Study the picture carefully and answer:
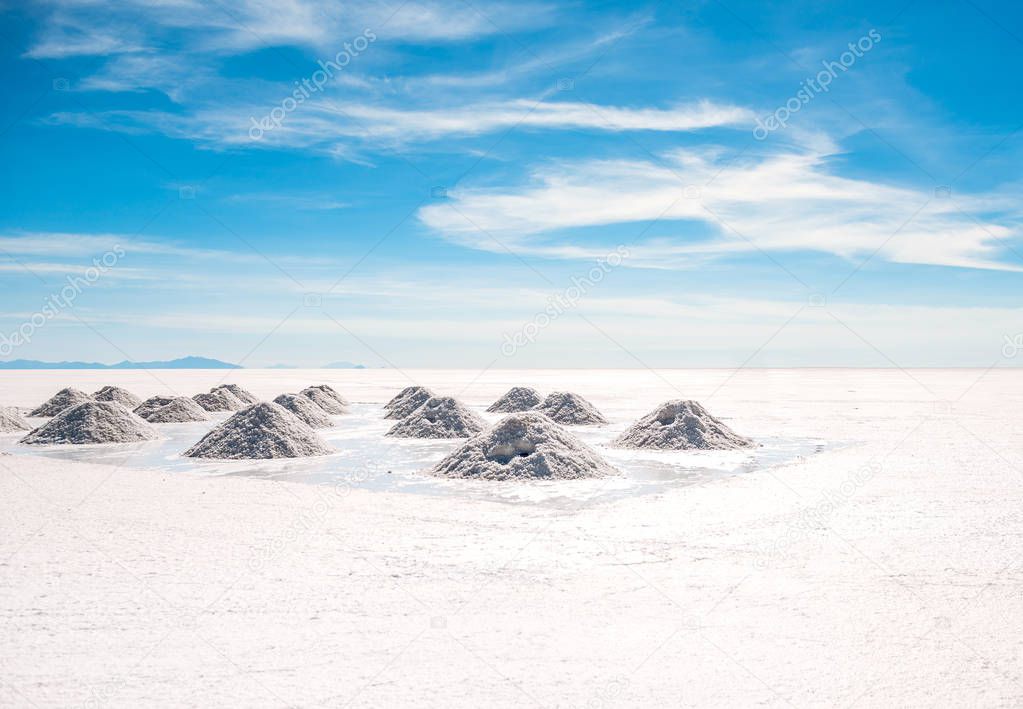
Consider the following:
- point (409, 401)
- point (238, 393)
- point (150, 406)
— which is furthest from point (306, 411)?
point (238, 393)

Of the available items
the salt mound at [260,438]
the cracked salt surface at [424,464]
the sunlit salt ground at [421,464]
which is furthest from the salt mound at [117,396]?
the salt mound at [260,438]

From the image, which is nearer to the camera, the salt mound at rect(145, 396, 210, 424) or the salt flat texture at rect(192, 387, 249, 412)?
the salt mound at rect(145, 396, 210, 424)

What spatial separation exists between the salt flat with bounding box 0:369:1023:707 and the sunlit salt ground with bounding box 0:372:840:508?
749mm

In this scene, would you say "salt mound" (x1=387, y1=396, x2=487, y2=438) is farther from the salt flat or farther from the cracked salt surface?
the salt flat

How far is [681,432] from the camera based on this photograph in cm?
1562

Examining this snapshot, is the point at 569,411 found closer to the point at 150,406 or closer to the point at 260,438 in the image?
the point at 260,438

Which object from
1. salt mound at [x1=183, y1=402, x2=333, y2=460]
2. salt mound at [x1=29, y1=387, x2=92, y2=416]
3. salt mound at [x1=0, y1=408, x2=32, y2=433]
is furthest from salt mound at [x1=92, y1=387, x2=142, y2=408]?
salt mound at [x1=183, y1=402, x2=333, y2=460]

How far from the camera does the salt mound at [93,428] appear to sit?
53.9 ft

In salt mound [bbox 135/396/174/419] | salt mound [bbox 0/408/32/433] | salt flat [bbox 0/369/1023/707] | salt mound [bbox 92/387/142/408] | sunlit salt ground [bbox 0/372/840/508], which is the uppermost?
salt mound [bbox 92/387/142/408]

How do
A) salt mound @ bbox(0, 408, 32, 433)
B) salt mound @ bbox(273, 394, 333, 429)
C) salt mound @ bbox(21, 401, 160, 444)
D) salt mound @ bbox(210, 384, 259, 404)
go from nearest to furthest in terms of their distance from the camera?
salt mound @ bbox(21, 401, 160, 444) → salt mound @ bbox(0, 408, 32, 433) → salt mound @ bbox(273, 394, 333, 429) → salt mound @ bbox(210, 384, 259, 404)

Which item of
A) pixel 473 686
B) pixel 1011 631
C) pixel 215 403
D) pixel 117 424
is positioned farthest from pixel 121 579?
pixel 215 403

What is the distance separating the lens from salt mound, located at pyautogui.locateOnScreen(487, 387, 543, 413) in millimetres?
24391

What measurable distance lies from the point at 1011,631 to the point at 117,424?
17.4 m

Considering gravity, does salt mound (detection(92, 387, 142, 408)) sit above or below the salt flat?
above
